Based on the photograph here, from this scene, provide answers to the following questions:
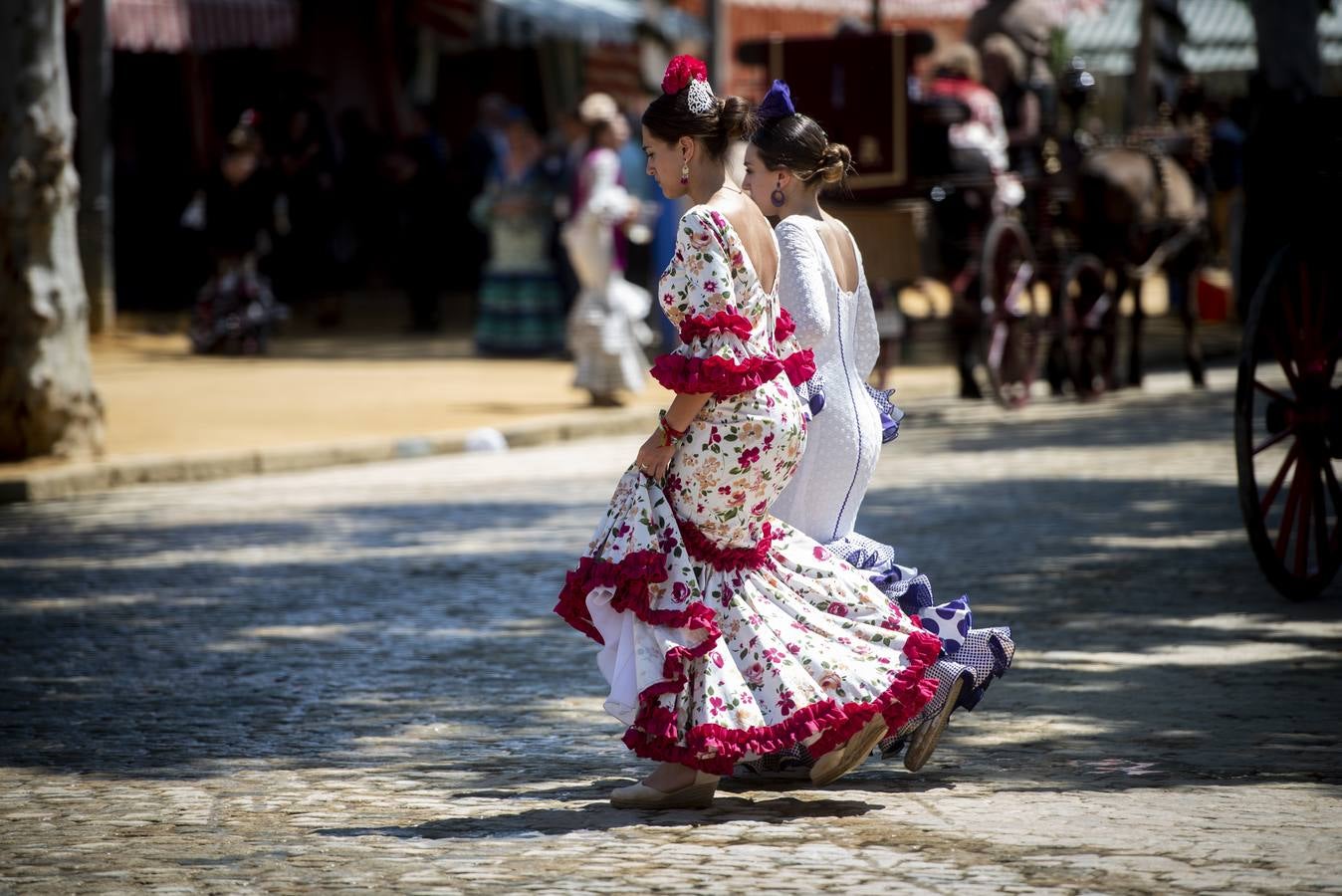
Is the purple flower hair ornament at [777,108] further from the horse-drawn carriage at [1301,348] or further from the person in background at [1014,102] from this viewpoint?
the person in background at [1014,102]

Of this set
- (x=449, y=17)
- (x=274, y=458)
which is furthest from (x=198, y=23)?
(x=274, y=458)

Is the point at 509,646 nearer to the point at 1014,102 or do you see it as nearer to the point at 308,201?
the point at 1014,102

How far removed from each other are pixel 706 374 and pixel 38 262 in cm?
819

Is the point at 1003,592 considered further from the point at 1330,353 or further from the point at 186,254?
the point at 186,254

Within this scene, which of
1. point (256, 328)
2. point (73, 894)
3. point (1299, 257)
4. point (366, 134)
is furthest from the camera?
point (366, 134)

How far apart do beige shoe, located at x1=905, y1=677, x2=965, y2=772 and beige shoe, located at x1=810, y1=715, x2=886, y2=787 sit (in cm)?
17

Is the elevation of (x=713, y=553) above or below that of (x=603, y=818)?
above

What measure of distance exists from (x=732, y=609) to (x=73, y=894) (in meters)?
1.64

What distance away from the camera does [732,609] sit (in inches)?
213

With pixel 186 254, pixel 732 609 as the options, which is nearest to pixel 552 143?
pixel 186 254

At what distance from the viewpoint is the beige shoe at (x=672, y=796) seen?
5379 millimetres

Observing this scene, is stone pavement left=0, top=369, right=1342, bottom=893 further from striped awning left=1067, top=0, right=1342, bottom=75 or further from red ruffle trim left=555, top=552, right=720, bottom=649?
striped awning left=1067, top=0, right=1342, bottom=75

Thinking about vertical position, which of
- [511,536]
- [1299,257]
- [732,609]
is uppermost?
[1299,257]

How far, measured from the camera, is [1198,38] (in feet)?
131
